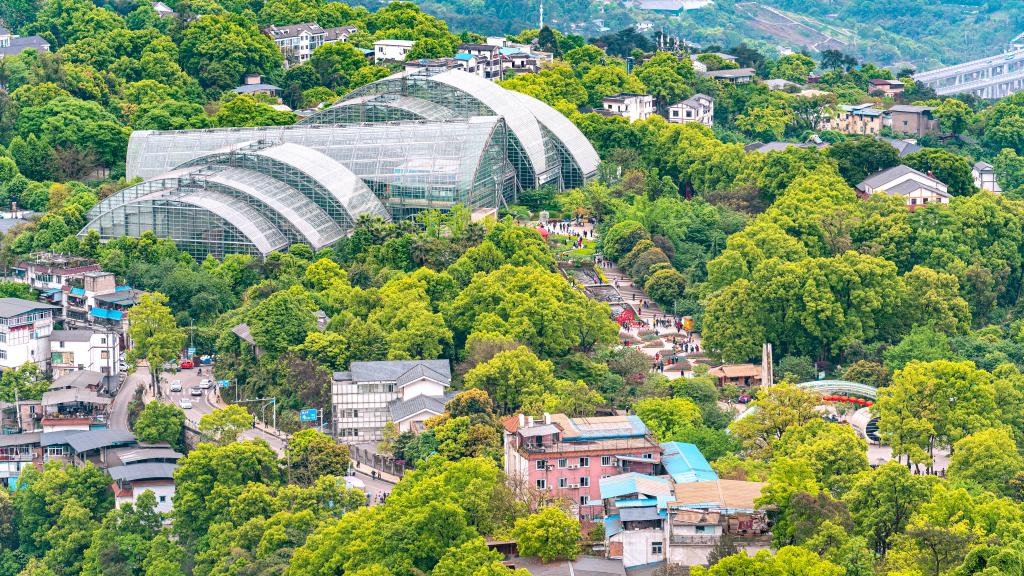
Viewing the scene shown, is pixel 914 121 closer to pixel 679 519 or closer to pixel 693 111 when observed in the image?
pixel 693 111

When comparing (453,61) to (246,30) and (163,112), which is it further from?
(163,112)

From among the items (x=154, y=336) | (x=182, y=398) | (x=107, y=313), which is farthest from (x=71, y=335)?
(x=182, y=398)

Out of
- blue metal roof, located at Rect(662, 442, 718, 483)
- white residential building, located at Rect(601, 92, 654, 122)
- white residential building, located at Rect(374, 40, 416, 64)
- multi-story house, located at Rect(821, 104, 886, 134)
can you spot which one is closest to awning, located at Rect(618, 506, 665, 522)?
blue metal roof, located at Rect(662, 442, 718, 483)

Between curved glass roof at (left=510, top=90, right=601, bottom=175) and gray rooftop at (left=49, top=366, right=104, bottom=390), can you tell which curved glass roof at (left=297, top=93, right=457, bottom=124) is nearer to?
curved glass roof at (left=510, top=90, right=601, bottom=175)

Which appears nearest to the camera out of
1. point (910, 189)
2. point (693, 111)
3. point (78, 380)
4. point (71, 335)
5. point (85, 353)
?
point (78, 380)

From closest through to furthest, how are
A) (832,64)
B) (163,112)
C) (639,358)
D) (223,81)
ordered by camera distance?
(639,358) → (163,112) → (223,81) → (832,64)

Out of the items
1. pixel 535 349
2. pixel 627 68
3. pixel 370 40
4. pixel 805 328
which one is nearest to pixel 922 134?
pixel 627 68

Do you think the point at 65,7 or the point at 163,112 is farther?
the point at 65,7
